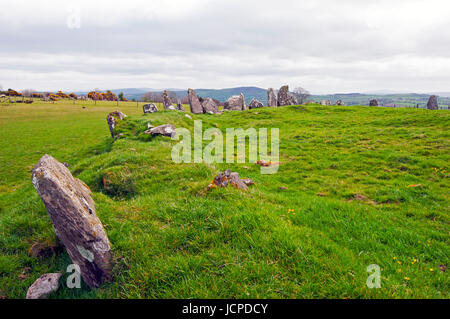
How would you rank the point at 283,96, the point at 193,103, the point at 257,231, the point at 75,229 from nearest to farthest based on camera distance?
the point at 75,229, the point at 257,231, the point at 193,103, the point at 283,96

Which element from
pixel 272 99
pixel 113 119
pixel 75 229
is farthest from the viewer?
pixel 272 99

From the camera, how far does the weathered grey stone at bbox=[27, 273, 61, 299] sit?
427 centimetres

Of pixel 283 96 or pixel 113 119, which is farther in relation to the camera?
pixel 283 96

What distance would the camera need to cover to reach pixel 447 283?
15.0ft

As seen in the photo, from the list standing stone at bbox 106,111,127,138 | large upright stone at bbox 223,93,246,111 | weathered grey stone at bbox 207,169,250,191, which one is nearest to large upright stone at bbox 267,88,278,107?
large upright stone at bbox 223,93,246,111

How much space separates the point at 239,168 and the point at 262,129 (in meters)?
13.0

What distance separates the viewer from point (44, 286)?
440 cm

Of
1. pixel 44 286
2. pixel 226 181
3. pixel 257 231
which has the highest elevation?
pixel 226 181

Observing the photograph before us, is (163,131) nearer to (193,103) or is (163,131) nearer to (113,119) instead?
(113,119)

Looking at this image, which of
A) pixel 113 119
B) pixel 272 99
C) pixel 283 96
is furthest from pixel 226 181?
pixel 283 96

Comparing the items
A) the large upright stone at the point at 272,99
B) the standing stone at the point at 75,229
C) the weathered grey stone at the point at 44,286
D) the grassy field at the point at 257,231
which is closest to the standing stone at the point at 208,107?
the large upright stone at the point at 272,99

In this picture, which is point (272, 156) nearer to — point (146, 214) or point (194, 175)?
point (194, 175)

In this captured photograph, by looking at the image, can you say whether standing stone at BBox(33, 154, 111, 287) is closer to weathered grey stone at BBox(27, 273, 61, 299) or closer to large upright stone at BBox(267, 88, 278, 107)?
weathered grey stone at BBox(27, 273, 61, 299)

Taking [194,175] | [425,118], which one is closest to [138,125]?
[194,175]
